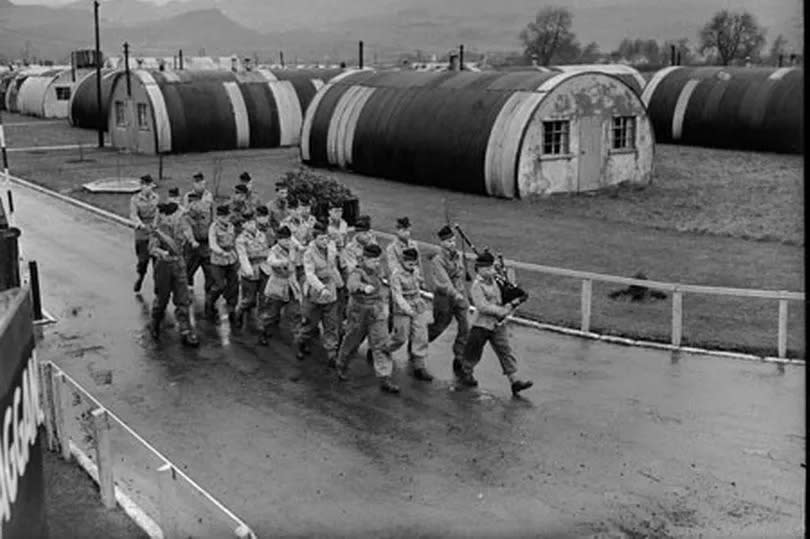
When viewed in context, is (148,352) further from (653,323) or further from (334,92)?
(334,92)

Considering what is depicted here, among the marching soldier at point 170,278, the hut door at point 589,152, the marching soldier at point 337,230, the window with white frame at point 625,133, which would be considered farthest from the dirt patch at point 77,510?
the window with white frame at point 625,133

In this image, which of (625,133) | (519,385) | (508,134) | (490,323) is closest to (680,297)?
(519,385)

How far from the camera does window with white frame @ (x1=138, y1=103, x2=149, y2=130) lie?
3737 cm

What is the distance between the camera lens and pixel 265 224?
13680mm

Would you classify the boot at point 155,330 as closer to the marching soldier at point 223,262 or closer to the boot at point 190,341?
the boot at point 190,341

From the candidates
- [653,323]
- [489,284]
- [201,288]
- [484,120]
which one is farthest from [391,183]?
[489,284]

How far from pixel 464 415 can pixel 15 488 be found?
19.8ft

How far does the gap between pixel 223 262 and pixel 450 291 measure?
141 inches

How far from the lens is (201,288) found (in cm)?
1563

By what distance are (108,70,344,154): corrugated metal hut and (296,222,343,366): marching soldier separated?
82.9ft

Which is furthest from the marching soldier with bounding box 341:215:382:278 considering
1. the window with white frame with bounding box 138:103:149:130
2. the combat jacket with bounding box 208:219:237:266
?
the window with white frame with bounding box 138:103:149:130

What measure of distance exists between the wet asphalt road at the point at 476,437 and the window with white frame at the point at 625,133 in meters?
15.0

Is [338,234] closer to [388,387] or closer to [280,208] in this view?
[388,387]

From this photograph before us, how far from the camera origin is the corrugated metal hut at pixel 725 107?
3569cm
